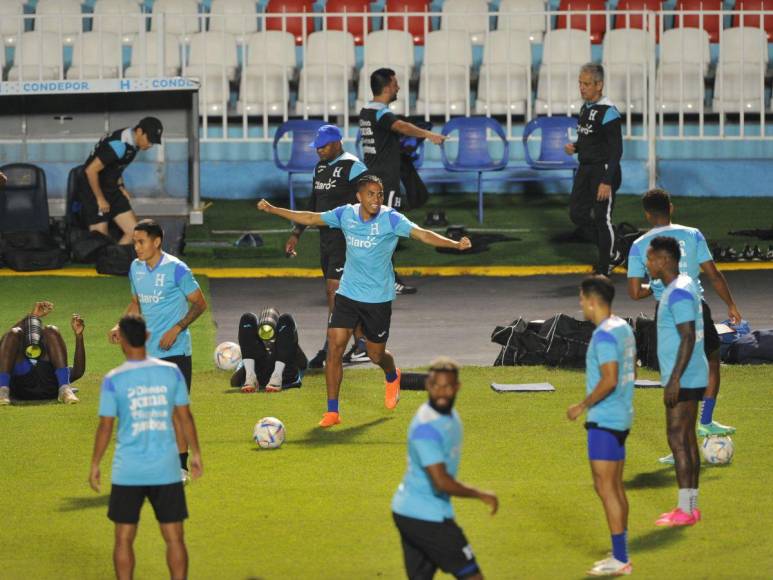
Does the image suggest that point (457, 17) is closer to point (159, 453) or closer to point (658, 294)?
point (658, 294)

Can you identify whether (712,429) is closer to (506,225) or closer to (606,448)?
(606,448)

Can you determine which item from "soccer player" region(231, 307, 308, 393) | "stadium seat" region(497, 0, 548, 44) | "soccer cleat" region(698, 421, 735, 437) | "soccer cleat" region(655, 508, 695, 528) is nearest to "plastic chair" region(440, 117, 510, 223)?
"stadium seat" region(497, 0, 548, 44)

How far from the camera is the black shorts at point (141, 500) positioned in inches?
299

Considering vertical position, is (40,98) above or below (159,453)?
above

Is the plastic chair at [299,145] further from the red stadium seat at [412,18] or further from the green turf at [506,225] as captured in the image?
the red stadium seat at [412,18]

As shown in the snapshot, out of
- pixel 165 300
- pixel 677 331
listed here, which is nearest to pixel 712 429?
pixel 677 331

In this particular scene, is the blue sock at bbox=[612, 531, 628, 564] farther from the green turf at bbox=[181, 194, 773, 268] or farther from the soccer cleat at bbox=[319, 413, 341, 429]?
the green turf at bbox=[181, 194, 773, 268]

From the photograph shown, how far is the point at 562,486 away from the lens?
10.1m

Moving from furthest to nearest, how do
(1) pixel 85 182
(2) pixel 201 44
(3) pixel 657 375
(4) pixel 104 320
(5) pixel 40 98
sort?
(2) pixel 201 44 → (5) pixel 40 98 → (1) pixel 85 182 → (4) pixel 104 320 → (3) pixel 657 375

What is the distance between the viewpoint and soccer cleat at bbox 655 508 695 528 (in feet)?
30.0

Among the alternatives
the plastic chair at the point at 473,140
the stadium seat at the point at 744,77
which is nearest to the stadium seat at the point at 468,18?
the plastic chair at the point at 473,140

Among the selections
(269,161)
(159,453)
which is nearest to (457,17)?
(269,161)

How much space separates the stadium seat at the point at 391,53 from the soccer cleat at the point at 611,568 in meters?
15.9

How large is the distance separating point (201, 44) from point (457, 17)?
3943 millimetres
